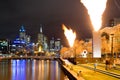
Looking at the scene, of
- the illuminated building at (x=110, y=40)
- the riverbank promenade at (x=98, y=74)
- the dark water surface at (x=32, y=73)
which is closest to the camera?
the riverbank promenade at (x=98, y=74)

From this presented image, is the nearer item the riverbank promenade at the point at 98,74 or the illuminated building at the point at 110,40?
the riverbank promenade at the point at 98,74

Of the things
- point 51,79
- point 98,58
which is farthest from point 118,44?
point 51,79

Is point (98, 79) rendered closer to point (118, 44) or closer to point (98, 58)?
point (98, 58)

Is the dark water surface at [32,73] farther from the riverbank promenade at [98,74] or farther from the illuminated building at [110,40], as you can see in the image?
the illuminated building at [110,40]

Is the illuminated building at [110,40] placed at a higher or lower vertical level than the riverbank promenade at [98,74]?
higher

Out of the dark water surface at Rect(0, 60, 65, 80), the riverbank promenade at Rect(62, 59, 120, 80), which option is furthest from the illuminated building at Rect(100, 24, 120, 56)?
the riverbank promenade at Rect(62, 59, 120, 80)

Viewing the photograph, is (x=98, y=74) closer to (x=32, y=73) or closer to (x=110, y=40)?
(x=32, y=73)

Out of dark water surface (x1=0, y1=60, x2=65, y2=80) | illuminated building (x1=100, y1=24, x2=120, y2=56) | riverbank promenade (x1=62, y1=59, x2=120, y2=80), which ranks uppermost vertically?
illuminated building (x1=100, y1=24, x2=120, y2=56)

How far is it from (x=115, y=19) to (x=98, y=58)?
73.0 metres

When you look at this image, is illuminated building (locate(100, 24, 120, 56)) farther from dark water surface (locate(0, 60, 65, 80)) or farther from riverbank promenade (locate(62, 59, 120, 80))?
riverbank promenade (locate(62, 59, 120, 80))

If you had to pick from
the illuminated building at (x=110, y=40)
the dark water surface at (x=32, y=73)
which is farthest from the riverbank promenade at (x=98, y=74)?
the illuminated building at (x=110, y=40)

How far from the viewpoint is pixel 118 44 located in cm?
7925

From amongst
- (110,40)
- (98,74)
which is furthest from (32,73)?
(98,74)

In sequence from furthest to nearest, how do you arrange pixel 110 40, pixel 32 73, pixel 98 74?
1. pixel 110 40
2. pixel 32 73
3. pixel 98 74
